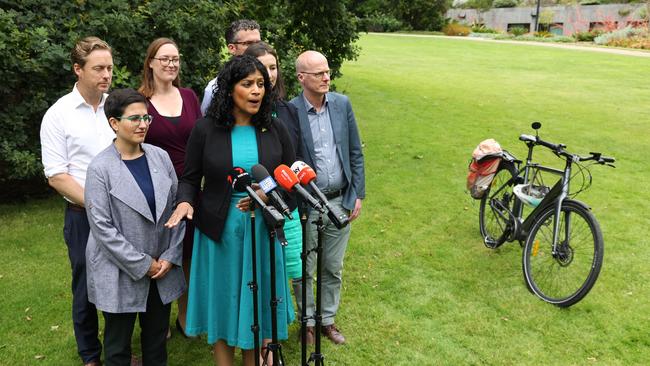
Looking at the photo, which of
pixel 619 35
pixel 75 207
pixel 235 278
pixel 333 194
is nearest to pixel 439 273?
pixel 333 194

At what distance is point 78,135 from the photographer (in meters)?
3.28

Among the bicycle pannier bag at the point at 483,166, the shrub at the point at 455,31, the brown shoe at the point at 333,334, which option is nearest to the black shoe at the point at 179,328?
the brown shoe at the point at 333,334

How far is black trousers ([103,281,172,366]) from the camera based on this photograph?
319 centimetres

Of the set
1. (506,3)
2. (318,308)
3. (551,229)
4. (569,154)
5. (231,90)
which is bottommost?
(551,229)

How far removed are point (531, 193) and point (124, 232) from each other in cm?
379

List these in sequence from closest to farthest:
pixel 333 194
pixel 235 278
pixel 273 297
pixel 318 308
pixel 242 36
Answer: pixel 273 297 < pixel 318 308 < pixel 235 278 < pixel 333 194 < pixel 242 36

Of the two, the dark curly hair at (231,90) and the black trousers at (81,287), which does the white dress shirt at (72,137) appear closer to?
the black trousers at (81,287)

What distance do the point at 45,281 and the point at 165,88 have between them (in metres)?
2.56

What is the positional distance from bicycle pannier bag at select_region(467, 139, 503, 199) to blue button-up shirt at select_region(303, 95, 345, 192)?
94.4 inches

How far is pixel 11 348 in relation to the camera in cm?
406

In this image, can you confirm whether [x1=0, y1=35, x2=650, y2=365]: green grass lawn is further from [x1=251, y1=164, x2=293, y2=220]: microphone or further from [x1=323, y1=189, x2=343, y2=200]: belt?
[x1=251, y1=164, x2=293, y2=220]: microphone

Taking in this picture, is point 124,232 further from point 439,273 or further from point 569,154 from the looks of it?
point 569,154

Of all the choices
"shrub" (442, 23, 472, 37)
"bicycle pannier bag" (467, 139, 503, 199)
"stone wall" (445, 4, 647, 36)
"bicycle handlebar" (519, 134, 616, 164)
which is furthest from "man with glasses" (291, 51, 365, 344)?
"shrub" (442, 23, 472, 37)

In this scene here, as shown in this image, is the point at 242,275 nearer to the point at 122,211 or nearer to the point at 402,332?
the point at 122,211
